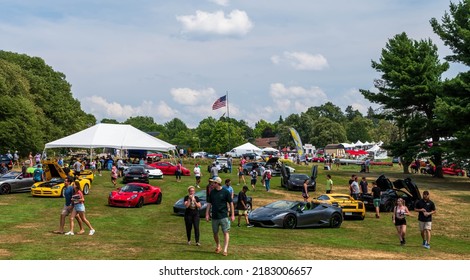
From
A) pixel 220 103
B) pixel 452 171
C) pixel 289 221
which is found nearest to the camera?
pixel 289 221

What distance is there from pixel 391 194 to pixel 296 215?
34.5ft

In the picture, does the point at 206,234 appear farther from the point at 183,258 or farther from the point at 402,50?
the point at 402,50

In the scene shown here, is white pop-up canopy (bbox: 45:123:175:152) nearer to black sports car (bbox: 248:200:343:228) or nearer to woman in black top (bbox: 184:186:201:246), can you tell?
black sports car (bbox: 248:200:343:228)

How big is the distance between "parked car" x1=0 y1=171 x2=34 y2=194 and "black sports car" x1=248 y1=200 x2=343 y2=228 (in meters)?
15.3

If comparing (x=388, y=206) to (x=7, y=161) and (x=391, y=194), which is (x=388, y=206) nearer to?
(x=391, y=194)

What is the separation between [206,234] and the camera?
1764cm

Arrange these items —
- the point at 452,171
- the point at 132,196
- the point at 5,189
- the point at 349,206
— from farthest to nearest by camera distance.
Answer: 1. the point at 452,171
2. the point at 5,189
3. the point at 132,196
4. the point at 349,206

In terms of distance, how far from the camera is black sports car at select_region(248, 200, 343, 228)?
2039 centimetres

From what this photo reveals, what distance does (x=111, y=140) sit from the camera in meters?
46.4

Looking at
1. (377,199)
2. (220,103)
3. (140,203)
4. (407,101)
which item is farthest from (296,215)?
(220,103)

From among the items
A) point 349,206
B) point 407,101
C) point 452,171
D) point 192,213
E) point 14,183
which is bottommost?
point 349,206

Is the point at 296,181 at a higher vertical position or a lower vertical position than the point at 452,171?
lower

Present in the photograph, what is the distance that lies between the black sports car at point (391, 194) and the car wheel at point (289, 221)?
9.05 metres

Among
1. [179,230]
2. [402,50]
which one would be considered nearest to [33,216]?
[179,230]
